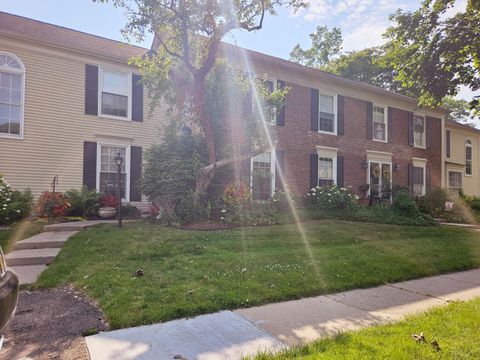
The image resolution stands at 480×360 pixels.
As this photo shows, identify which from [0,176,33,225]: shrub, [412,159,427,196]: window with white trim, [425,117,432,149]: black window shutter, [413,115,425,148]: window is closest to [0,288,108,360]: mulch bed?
[0,176,33,225]: shrub

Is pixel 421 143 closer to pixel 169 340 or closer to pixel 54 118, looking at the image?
pixel 54 118

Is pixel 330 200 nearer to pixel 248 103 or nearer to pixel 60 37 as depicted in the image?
pixel 248 103

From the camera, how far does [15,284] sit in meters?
2.06

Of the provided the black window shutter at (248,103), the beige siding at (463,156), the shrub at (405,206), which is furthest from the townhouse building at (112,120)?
the beige siding at (463,156)

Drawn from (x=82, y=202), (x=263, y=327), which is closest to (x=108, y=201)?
(x=82, y=202)

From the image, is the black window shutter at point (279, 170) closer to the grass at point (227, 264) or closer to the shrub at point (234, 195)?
the shrub at point (234, 195)

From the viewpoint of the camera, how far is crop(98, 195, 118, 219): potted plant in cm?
953

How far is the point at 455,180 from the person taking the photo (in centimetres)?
2097

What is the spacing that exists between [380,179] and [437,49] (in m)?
7.62

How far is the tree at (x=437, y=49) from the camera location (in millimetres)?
8359

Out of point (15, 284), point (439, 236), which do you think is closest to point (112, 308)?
point (15, 284)

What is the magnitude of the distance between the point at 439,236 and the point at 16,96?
1253 centimetres

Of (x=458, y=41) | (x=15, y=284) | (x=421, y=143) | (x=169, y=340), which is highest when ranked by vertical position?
(x=458, y=41)

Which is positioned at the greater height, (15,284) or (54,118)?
(54,118)
